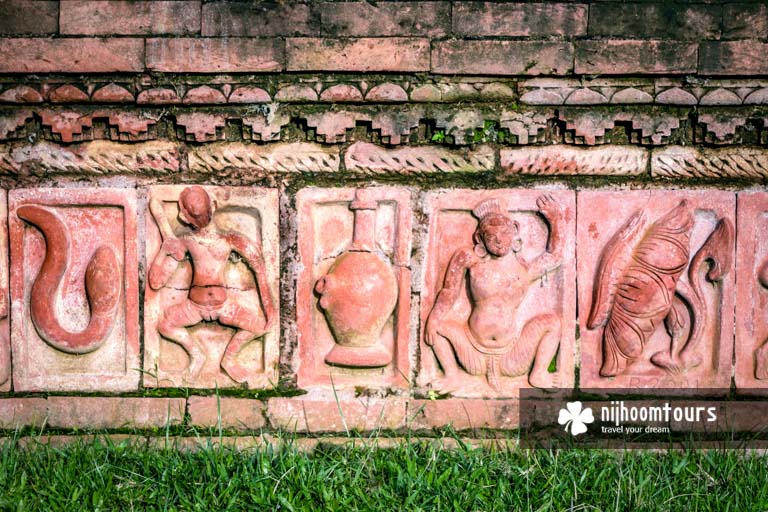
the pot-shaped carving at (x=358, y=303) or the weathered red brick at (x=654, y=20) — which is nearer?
the weathered red brick at (x=654, y=20)

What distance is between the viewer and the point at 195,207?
12.8 ft

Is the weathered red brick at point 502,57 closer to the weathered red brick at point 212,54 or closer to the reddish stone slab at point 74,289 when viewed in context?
the weathered red brick at point 212,54

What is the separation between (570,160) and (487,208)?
0.50 m

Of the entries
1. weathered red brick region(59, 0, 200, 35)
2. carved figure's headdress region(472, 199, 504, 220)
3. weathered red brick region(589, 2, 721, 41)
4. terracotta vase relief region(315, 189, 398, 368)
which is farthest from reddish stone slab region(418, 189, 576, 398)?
weathered red brick region(59, 0, 200, 35)

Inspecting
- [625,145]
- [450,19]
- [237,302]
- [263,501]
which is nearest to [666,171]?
[625,145]

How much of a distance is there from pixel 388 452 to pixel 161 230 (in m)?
1.66

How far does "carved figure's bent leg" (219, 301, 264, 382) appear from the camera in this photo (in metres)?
3.99

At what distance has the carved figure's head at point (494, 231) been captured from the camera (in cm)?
393

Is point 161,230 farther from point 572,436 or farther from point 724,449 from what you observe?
point 724,449

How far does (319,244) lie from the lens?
159 inches

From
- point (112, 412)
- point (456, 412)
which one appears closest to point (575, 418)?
point (456, 412)

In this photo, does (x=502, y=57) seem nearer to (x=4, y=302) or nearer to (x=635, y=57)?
(x=635, y=57)

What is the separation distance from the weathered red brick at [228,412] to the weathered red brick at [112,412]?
0.28ft

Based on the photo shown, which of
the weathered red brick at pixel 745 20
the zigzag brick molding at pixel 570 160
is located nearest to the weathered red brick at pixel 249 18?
the zigzag brick molding at pixel 570 160
